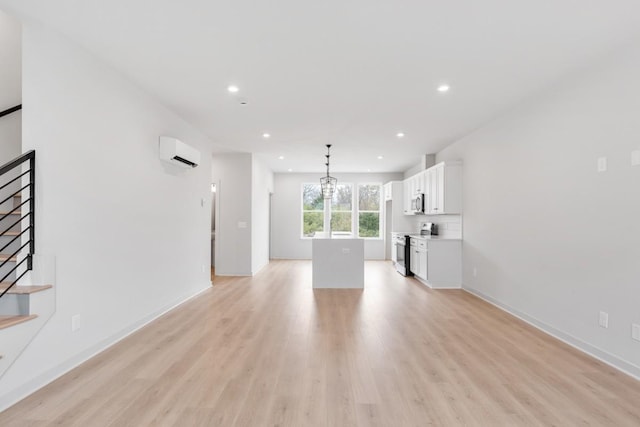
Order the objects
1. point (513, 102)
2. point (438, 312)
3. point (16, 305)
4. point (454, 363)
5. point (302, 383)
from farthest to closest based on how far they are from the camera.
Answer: point (438, 312) → point (513, 102) → point (454, 363) → point (302, 383) → point (16, 305)

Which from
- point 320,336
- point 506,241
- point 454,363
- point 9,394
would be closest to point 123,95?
point 9,394

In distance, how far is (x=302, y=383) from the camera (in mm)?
2406

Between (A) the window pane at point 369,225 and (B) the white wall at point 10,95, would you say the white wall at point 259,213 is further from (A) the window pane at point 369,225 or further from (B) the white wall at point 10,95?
(B) the white wall at point 10,95

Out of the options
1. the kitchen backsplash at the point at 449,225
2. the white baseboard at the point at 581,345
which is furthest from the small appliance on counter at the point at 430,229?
the white baseboard at the point at 581,345

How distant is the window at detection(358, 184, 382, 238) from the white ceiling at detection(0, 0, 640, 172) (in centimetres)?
557

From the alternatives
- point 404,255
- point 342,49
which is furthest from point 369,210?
point 342,49

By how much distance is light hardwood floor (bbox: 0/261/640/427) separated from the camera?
6.60 ft

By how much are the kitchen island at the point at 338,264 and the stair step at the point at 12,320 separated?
414 centimetres

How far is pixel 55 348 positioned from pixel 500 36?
411 centimetres

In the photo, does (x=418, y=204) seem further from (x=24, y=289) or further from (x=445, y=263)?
(x=24, y=289)

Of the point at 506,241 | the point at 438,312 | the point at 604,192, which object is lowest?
the point at 438,312

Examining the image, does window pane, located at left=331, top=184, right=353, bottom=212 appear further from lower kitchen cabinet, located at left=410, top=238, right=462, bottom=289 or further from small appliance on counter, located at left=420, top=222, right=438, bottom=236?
lower kitchen cabinet, located at left=410, top=238, right=462, bottom=289

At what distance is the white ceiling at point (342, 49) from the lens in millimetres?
2240

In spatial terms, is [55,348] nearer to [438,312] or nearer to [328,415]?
[328,415]
